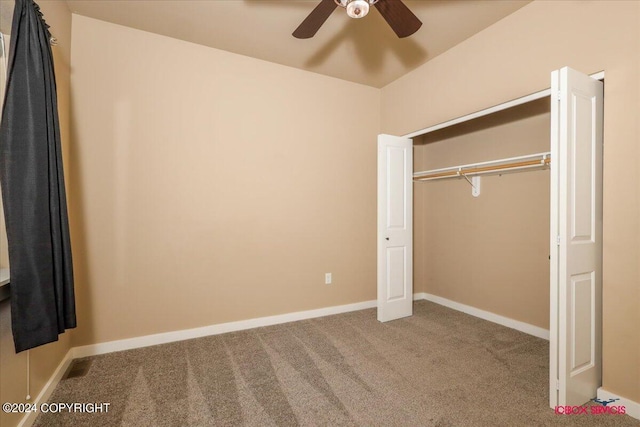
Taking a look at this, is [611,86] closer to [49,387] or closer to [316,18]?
[316,18]

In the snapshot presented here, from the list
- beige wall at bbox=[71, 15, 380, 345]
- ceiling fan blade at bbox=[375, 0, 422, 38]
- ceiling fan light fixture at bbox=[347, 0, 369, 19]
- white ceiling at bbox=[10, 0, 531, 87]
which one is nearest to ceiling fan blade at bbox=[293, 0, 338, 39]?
ceiling fan light fixture at bbox=[347, 0, 369, 19]

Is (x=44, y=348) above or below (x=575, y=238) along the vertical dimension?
below

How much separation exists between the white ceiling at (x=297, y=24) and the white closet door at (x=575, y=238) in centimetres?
109

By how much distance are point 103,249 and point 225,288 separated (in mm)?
1115

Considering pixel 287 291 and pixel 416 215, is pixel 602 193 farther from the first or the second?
Answer: pixel 287 291

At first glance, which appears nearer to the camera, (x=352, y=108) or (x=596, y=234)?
(x=596, y=234)

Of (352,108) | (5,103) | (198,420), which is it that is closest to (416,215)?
(352,108)

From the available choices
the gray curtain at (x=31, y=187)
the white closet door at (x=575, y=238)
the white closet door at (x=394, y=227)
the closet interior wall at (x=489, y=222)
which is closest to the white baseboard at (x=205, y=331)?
the white closet door at (x=394, y=227)

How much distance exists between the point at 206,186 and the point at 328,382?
207cm

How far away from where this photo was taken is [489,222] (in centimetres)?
344

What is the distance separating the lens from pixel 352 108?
3.79 meters

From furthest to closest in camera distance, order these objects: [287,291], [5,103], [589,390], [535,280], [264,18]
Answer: [287,291]
[535,280]
[264,18]
[589,390]
[5,103]

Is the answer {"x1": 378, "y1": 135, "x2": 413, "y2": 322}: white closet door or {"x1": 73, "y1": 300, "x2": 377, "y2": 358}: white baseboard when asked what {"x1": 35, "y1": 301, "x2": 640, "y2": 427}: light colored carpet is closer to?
{"x1": 73, "y1": 300, "x2": 377, "y2": 358}: white baseboard

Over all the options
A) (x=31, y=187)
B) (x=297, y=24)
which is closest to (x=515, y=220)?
(x=297, y=24)
